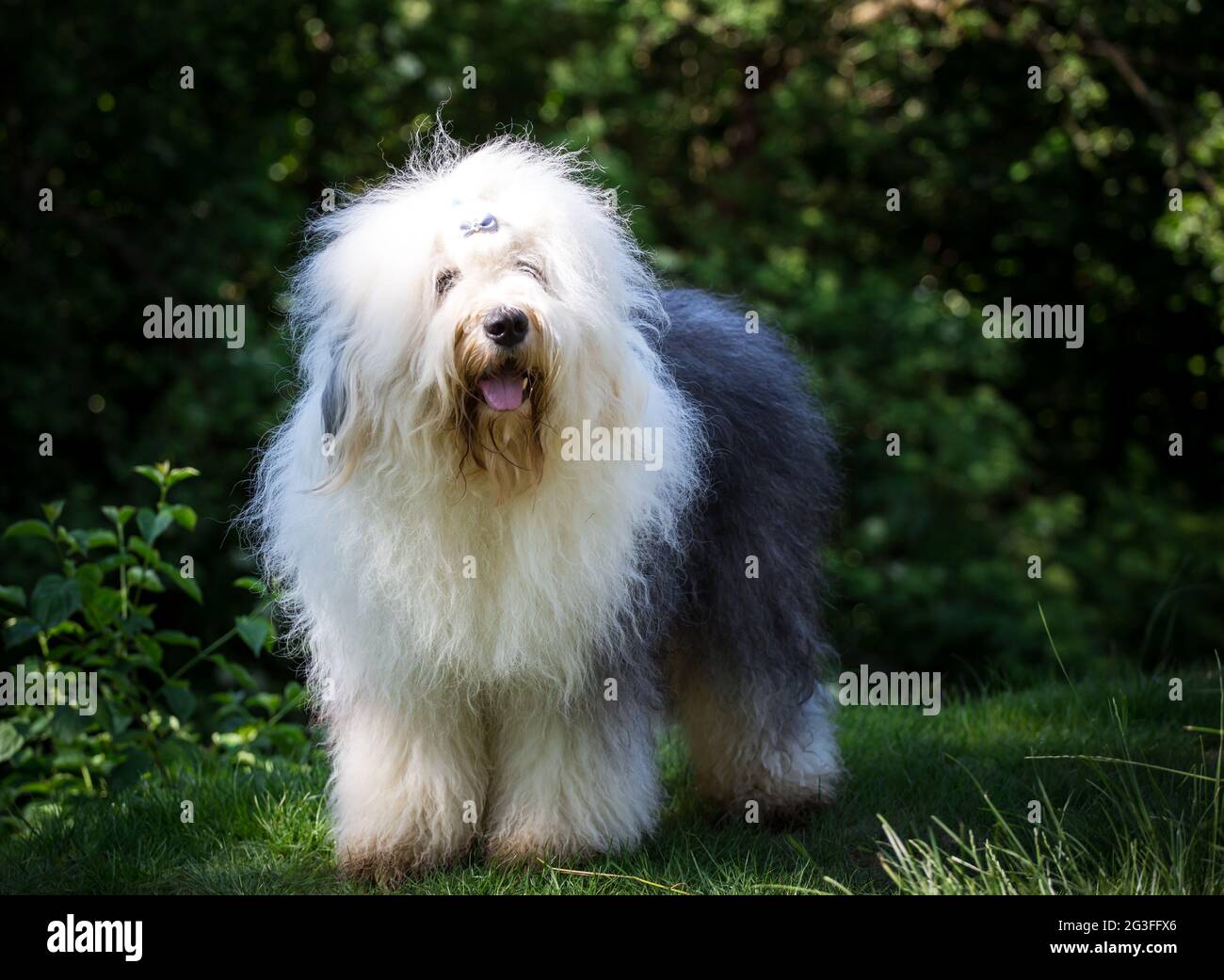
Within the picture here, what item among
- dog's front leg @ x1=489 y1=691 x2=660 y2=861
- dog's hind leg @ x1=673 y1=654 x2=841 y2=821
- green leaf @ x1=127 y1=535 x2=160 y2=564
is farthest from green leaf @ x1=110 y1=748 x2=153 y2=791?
dog's hind leg @ x1=673 y1=654 x2=841 y2=821

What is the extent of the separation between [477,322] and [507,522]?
1.82 feet

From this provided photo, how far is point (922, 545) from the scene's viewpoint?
28.8ft

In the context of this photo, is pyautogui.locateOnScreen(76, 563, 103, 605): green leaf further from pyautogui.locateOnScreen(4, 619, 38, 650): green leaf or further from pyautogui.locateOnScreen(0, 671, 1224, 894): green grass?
pyautogui.locateOnScreen(0, 671, 1224, 894): green grass

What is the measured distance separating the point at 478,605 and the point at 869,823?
1.48 metres

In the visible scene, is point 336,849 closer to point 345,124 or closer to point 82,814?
point 82,814

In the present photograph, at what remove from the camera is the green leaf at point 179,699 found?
4719 millimetres

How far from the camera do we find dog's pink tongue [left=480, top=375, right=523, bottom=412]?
337cm

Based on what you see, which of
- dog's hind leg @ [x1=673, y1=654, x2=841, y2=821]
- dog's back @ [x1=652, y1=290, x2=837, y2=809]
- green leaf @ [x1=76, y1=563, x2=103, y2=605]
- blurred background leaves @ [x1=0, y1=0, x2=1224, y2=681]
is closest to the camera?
dog's back @ [x1=652, y1=290, x2=837, y2=809]

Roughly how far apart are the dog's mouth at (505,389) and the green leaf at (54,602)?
1.93 m

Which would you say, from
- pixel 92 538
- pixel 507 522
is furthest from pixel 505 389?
pixel 92 538

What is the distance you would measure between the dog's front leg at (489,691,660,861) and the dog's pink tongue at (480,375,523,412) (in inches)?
33.7

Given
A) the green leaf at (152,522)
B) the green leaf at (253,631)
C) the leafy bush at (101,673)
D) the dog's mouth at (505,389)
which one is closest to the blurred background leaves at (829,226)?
the leafy bush at (101,673)

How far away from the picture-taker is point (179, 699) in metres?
4.76
